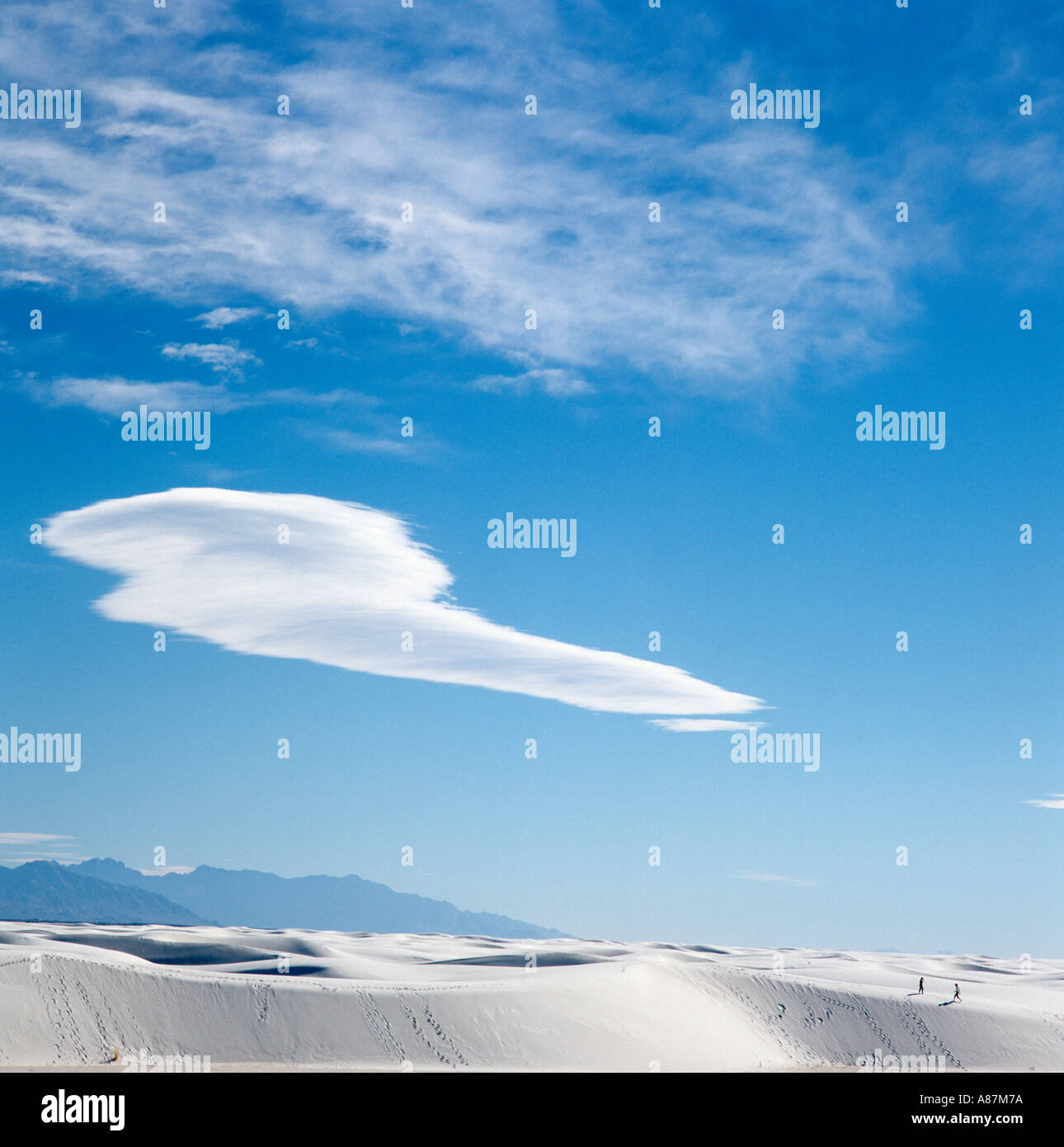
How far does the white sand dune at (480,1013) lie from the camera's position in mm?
41500

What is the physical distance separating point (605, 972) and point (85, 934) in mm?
34962

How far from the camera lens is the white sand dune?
41500 millimetres

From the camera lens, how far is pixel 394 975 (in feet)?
187

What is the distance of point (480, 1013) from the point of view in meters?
45.1
